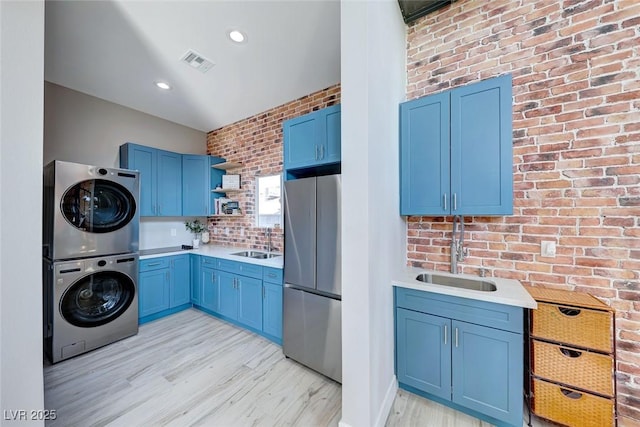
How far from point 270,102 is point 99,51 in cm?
187

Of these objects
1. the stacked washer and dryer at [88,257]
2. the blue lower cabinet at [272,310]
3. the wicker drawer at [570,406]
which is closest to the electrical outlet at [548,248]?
the wicker drawer at [570,406]

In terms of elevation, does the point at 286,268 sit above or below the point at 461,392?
above

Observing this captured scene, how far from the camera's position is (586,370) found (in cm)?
143

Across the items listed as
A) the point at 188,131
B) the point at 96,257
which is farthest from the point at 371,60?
the point at 188,131

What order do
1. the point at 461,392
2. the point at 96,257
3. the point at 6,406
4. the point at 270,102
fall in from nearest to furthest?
the point at 6,406
the point at 461,392
the point at 96,257
the point at 270,102

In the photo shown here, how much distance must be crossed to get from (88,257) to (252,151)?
233 centimetres

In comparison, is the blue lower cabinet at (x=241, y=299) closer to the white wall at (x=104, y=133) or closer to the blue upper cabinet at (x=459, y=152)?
the white wall at (x=104, y=133)

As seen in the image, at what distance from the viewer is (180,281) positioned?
3.46 metres

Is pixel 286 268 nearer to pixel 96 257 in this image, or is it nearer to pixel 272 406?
pixel 272 406

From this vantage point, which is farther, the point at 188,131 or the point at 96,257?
the point at 188,131

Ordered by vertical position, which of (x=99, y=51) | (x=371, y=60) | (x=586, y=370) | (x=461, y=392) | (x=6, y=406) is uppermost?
(x=99, y=51)

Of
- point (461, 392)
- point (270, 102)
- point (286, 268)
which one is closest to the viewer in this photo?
point (461, 392)

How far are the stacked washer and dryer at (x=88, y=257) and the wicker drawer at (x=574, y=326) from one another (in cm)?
391

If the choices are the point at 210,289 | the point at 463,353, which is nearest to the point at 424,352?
the point at 463,353
